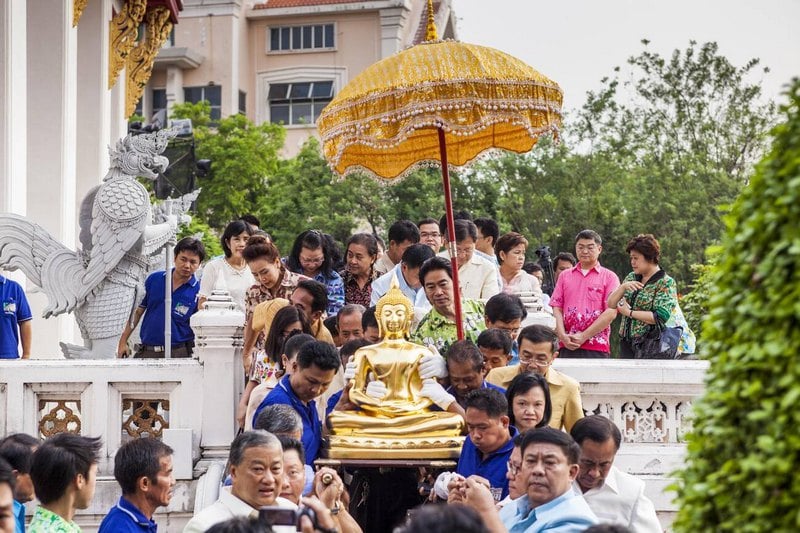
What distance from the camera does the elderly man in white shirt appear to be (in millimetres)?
9297

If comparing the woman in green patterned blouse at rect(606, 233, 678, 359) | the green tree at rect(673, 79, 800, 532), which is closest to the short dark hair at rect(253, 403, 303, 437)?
the green tree at rect(673, 79, 800, 532)

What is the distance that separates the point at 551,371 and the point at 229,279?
10.8 feet

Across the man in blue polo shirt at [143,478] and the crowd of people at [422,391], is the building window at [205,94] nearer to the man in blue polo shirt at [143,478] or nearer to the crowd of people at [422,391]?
the crowd of people at [422,391]

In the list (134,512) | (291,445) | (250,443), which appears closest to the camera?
(250,443)

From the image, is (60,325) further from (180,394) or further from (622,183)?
(622,183)

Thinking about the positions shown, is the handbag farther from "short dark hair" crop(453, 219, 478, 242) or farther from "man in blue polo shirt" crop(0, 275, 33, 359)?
"man in blue polo shirt" crop(0, 275, 33, 359)

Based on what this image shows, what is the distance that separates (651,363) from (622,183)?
1806 centimetres

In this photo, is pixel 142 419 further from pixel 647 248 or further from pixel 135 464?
pixel 647 248

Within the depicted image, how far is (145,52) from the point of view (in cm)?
1994

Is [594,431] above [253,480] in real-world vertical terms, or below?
above

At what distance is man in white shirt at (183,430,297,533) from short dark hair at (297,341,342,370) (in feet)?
4.31

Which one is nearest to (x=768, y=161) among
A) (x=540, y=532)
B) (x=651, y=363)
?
(x=540, y=532)

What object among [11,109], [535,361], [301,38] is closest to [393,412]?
[535,361]

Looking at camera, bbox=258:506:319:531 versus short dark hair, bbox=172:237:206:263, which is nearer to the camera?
camera, bbox=258:506:319:531
